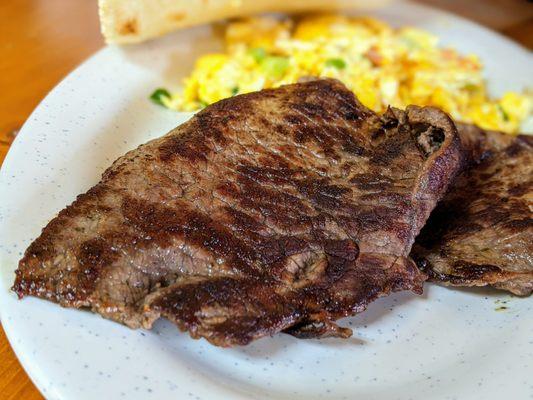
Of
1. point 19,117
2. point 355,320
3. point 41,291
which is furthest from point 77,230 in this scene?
point 19,117

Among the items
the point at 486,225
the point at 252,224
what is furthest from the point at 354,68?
the point at 252,224

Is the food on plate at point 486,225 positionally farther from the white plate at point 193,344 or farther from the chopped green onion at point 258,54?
the chopped green onion at point 258,54

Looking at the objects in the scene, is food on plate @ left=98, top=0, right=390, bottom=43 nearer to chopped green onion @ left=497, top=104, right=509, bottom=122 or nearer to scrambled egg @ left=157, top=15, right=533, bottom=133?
scrambled egg @ left=157, top=15, right=533, bottom=133

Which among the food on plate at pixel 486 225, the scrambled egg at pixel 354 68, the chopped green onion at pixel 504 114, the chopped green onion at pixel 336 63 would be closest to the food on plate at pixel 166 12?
the scrambled egg at pixel 354 68

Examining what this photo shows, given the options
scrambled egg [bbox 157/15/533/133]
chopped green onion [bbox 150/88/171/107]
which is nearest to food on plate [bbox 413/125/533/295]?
scrambled egg [bbox 157/15/533/133]

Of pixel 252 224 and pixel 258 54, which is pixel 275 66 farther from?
pixel 252 224
